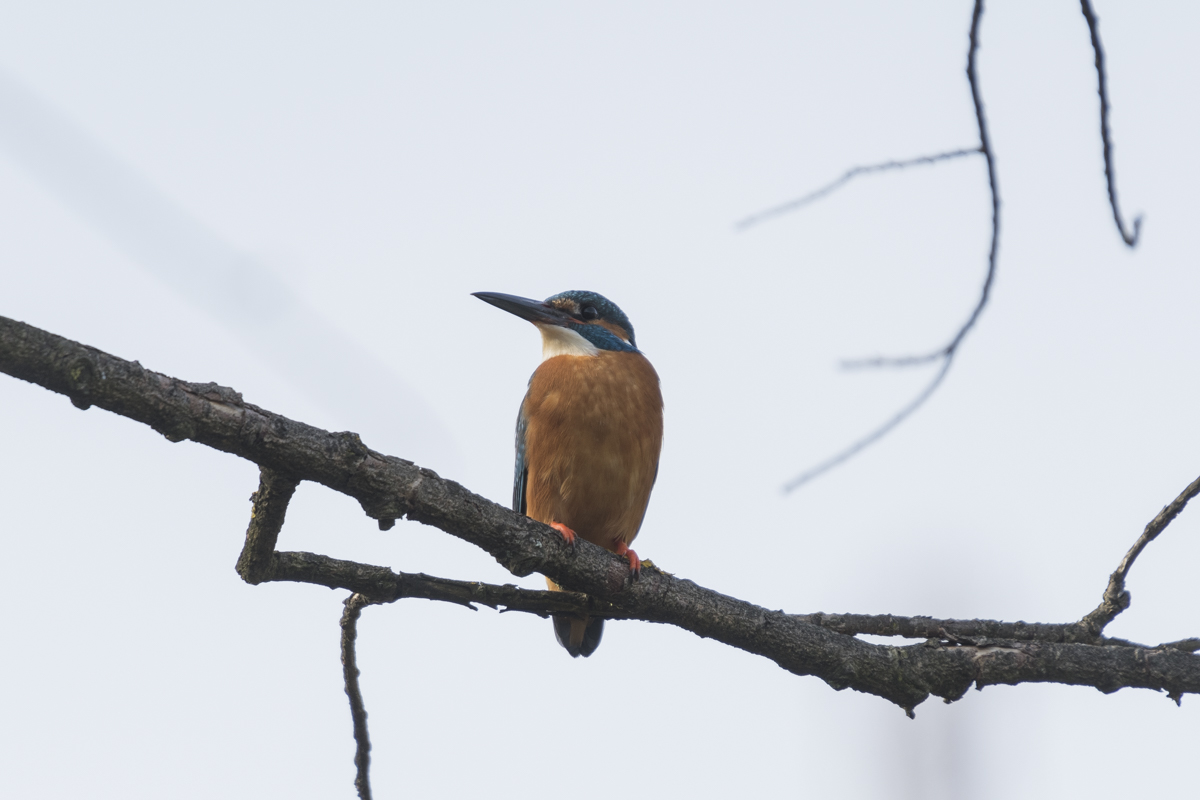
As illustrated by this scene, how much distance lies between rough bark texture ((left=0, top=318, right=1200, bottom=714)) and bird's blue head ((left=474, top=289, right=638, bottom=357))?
2.64 m

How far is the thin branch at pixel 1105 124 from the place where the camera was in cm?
236

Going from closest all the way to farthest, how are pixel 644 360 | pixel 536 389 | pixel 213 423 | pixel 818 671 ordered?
pixel 213 423, pixel 818 671, pixel 536 389, pixel 644 360

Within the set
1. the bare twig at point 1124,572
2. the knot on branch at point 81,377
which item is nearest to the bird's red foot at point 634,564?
the bare twig at point 1124,572

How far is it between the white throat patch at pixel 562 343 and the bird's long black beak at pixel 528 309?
0.23 feet

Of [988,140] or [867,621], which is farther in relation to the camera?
[867,621]

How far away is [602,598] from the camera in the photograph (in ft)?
13.3

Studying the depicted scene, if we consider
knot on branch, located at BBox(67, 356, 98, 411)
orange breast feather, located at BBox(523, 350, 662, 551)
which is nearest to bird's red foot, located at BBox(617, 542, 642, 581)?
orange breast feather, located at BBox(523, 350, 662, 551)

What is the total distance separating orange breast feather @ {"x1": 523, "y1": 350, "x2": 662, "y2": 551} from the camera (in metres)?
5.34

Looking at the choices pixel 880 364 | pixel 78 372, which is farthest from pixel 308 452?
pixel 880 364

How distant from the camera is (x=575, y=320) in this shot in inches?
271

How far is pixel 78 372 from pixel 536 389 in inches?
133

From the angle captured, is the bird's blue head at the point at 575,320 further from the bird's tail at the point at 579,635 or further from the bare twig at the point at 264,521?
the bare twig at the point at 264,521

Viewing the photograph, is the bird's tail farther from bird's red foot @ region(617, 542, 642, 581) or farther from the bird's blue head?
the bird's blue head

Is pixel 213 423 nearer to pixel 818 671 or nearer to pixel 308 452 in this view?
pixel 308 452
